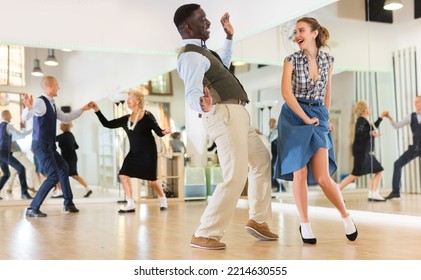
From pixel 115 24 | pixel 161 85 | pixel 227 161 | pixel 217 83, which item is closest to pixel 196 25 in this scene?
pixel 217 83

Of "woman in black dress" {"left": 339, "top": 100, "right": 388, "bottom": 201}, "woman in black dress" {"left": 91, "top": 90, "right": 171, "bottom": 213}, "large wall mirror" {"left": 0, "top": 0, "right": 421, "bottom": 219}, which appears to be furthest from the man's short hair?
"woman in black dress" {"left": 91, "top": 90, "right": 171, "bottom": 213}

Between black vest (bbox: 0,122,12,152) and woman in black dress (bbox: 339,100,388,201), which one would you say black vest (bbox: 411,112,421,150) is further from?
black vest (bbox: 0,122,12,152)

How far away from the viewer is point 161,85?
324 inches

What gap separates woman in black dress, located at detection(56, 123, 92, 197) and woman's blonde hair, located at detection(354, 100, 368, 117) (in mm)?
3987

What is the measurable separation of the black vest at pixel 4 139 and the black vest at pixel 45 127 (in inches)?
75.2

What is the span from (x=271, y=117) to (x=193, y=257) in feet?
13.5

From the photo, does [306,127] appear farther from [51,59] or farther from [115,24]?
[51,59]

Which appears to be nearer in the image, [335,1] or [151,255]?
[151,255]

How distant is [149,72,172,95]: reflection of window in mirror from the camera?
8211 millimetres

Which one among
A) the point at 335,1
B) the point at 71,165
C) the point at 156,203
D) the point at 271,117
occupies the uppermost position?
the point at 335,1

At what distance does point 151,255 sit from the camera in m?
2.83
